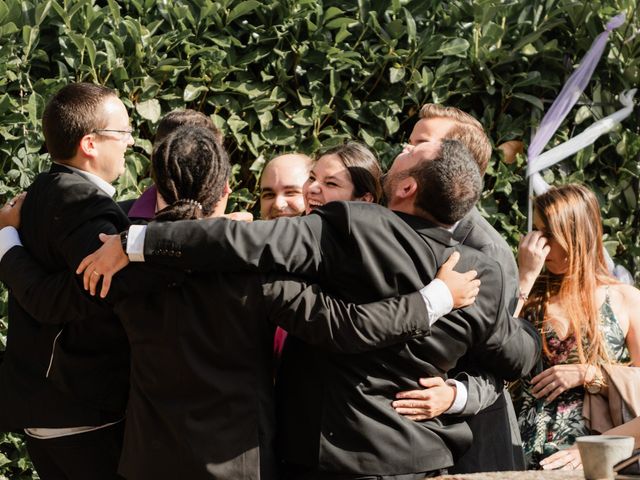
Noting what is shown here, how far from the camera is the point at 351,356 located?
2699 millimetres

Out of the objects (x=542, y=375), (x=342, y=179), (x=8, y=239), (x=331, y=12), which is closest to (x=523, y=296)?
(x=542, y=375)

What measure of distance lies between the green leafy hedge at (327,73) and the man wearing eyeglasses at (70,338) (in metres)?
0.83

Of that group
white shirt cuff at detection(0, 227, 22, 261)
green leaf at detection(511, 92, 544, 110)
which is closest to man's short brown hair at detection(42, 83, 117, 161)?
white shirt cuff at detection(0, 227, 22, 261)

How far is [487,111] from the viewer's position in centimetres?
493

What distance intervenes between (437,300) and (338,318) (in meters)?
0.30

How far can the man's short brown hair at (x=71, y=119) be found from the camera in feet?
10.6

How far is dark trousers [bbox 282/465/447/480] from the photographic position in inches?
105

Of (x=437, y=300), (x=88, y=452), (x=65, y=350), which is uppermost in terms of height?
(x=437, y=300)

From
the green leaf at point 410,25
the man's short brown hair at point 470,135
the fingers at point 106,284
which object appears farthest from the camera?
the green leaf at point 410,25

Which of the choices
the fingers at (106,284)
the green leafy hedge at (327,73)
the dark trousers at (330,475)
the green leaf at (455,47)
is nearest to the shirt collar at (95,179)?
the fingers at (106,284)

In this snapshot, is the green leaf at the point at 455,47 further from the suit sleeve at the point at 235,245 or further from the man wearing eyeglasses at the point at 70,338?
the suit sleeve at the point at 235,245

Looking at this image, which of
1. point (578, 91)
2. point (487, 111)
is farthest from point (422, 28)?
point (578, 91)

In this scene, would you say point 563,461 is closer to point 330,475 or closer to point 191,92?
point 330,475

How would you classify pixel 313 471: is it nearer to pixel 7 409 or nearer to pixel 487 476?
pixel 487 476
